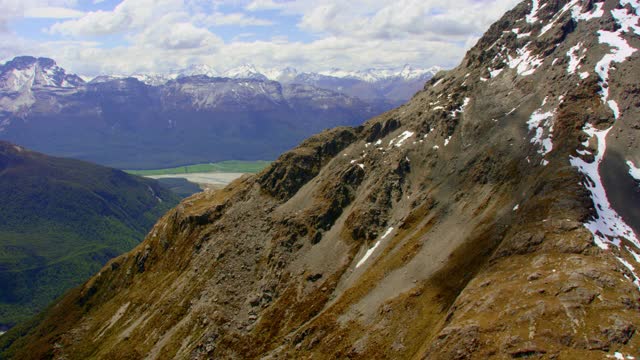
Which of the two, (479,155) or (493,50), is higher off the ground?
(493,50)

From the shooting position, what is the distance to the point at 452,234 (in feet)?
415

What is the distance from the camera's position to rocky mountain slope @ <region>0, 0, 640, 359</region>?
3536 inches

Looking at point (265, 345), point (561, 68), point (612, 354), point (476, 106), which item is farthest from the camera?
point (476, 106)

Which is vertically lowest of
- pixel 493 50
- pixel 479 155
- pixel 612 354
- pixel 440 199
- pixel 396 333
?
pixel 396 333

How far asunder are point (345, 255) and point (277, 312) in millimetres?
24391

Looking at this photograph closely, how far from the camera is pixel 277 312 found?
14012cm

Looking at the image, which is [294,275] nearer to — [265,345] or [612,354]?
[265,345]

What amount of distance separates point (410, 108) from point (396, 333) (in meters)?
104

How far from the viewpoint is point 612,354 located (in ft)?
244

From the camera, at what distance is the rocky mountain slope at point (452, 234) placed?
295 ft

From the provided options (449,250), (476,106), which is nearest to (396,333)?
(449,250)

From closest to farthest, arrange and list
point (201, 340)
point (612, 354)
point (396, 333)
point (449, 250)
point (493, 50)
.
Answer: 1. point (612, 354)
2. point (396, 333)
3. point (449, 250)
4. point (201, 340)
5. point (493, 50)

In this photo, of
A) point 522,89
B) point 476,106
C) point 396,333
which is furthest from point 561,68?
point 396,333

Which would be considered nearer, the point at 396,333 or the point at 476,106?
the point at 396,333
